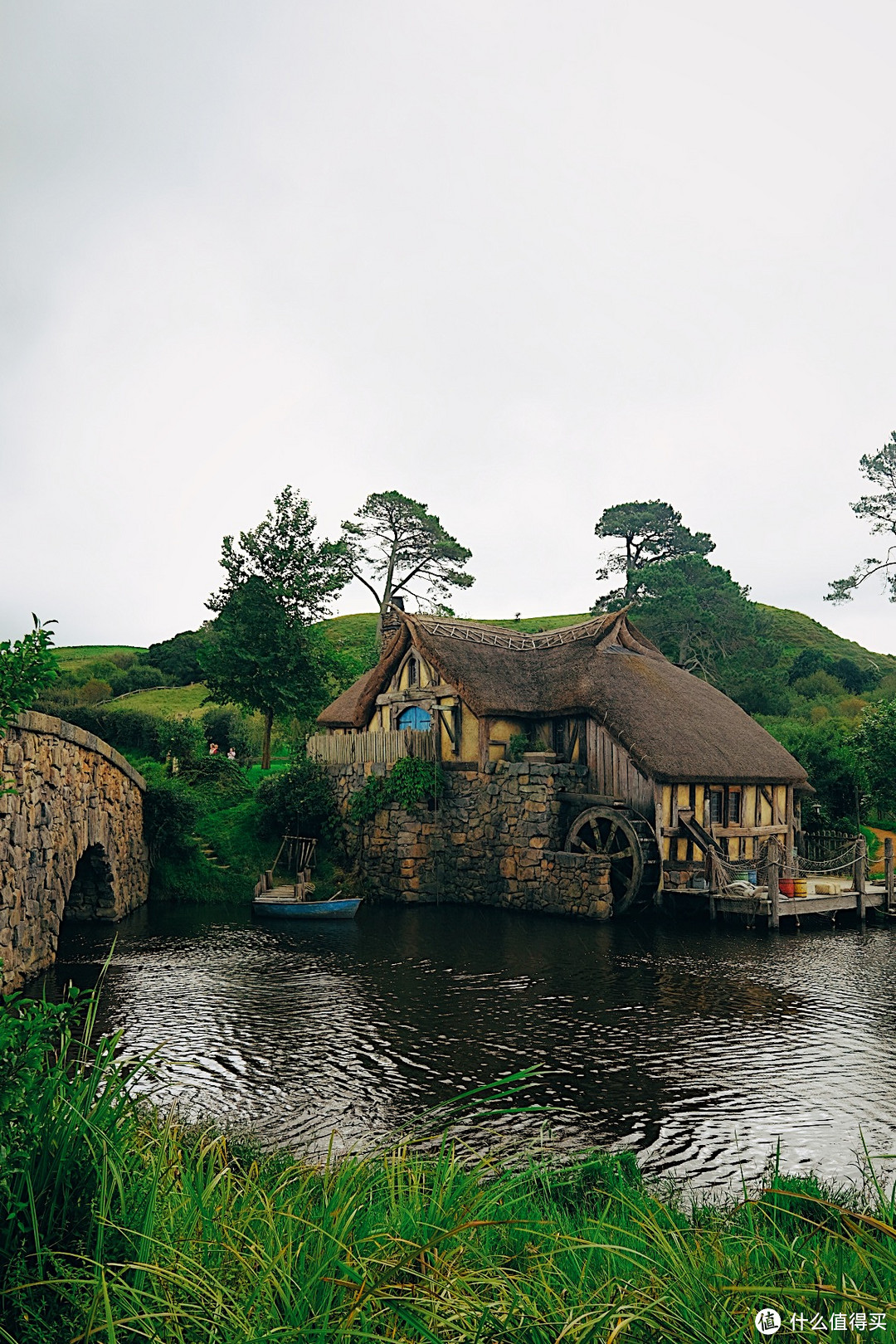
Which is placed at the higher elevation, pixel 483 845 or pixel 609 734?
pixel 609 734

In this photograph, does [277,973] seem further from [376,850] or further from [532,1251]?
[532,1251]

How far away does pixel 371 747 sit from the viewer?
28609 mm

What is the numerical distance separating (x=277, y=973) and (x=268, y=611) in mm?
20707

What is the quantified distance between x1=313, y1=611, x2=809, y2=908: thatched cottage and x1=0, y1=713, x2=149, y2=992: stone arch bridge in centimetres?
775

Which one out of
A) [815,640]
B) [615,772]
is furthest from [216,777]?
[815,640]

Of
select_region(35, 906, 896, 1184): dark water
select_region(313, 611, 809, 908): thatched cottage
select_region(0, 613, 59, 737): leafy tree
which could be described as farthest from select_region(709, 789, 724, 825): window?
select_region(0, 613, 59, 737): leafy tree

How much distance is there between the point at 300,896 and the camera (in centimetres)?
2448

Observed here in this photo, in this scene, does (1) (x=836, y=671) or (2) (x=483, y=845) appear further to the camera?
(1) (x=836, y=671)

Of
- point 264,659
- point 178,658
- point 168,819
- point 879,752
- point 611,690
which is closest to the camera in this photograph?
point 611,690

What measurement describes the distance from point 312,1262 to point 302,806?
25.4m

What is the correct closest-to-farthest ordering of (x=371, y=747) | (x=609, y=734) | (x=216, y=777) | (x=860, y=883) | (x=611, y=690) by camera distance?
(x=860, y=883) → (x=609, y=734) → (x=611, y=690) → (x=371, y=747) → (x=216, y=777)

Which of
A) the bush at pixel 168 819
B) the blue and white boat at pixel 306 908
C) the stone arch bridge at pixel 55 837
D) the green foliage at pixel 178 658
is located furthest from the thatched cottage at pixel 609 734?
the green foliage at pixel 178 658

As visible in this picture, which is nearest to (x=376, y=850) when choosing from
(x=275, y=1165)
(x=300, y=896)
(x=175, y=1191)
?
(x=300, y=896)

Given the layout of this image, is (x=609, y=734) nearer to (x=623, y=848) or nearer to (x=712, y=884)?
(x=623, y=848)
